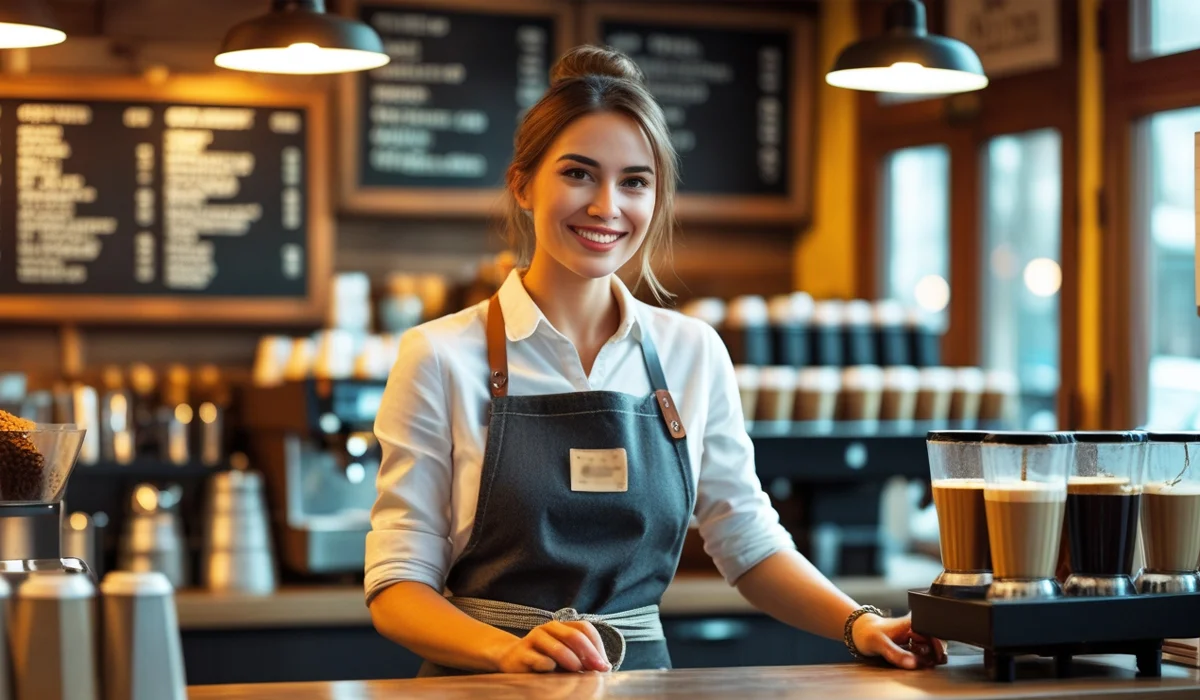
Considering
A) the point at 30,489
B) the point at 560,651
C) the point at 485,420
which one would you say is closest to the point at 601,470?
the point at 485,420

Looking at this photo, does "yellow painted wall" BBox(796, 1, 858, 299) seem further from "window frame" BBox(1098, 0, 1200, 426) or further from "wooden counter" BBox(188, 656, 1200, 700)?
"wooden counter" BBox(188, 656, 1200, 700)

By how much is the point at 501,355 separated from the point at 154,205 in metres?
2.42

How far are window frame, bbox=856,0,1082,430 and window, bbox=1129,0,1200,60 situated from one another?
20 cm

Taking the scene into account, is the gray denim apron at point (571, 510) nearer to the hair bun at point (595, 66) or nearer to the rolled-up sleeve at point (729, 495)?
the rolled-up sleeve at point (729, 495)

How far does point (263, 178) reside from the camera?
427 centimetres

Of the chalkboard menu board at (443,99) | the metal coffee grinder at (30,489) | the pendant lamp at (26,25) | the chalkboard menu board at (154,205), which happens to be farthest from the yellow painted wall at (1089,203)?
the metal coffee grinder at (30,489)

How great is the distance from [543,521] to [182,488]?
225 cm

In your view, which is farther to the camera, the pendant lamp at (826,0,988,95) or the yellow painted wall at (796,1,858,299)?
the yellow painted wall at (796,1,858,299)

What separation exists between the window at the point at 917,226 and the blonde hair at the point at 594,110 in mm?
2221

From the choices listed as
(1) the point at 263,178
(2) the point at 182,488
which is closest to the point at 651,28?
(1) the point at 263,178

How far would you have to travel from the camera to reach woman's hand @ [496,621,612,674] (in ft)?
5.66

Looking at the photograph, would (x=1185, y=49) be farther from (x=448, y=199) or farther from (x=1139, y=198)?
(x=448, y=199)

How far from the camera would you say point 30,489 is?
69.5 inches

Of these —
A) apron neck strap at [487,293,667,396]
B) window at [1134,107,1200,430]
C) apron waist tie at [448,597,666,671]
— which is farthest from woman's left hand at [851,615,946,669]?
window at [1134,107,1200,430]
